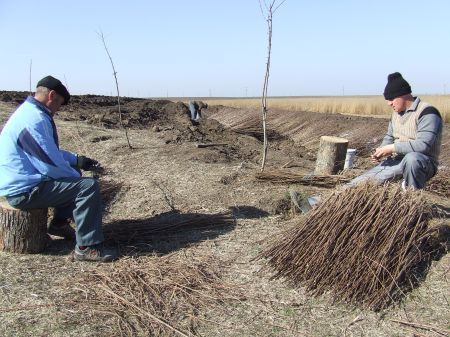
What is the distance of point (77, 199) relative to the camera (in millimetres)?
3801

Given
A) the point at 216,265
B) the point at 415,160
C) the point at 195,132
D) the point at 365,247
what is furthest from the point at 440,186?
the point at 195,132

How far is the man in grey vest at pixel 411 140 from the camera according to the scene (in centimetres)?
412

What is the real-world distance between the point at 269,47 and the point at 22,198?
12.0ft

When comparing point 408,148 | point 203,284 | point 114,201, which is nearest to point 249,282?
point 203,284

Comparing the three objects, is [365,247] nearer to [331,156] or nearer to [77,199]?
[77,199]

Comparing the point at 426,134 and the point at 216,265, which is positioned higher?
the point at 426,134

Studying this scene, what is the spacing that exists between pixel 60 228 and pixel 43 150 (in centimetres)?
87

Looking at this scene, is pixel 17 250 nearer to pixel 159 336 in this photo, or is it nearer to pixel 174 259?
pixel 174 259

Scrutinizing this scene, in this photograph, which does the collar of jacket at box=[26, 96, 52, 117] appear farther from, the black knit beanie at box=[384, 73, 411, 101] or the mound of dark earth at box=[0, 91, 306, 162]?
the mound of dark earth at box=[0, 91, 306, 162]

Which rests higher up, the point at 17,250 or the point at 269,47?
the point at 269,47

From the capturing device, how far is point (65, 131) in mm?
10078

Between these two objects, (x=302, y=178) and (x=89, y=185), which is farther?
(x=302, y=178)

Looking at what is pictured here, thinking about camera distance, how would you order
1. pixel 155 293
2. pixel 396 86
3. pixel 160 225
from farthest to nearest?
pixel 160 225, pixel 396 86, pixel 155 293

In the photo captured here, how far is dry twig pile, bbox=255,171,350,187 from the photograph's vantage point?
5457 mm
